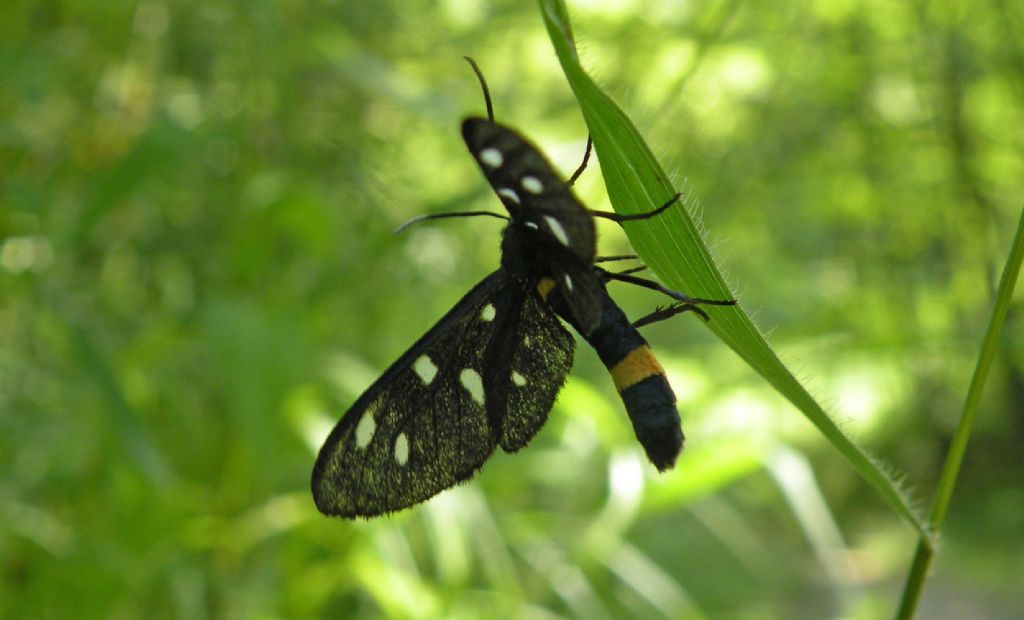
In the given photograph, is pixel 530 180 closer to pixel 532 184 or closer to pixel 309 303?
pixel 532 184

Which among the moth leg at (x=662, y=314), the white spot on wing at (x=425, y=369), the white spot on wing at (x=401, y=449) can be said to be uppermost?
the moth leg at (x=662, y=314)

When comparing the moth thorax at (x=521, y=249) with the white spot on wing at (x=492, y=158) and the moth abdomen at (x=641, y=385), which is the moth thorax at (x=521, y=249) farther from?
the white spot on wing at (x=492, y=158)

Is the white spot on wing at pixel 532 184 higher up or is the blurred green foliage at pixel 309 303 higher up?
the blurred green foliage at pixel 309 303

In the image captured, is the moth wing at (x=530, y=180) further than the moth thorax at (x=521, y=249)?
No

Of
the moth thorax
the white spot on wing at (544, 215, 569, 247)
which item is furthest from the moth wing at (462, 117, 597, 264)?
the moth thorax

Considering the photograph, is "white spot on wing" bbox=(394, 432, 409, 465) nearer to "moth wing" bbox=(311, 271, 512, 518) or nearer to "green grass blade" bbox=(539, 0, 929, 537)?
"moth wing" bbox=(311, 271, 512, 518)

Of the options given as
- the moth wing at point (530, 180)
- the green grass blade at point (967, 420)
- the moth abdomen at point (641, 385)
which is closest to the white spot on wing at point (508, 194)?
the moth wing at point (530, 180)

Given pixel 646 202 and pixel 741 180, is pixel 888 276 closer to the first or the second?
pixel 741 180
